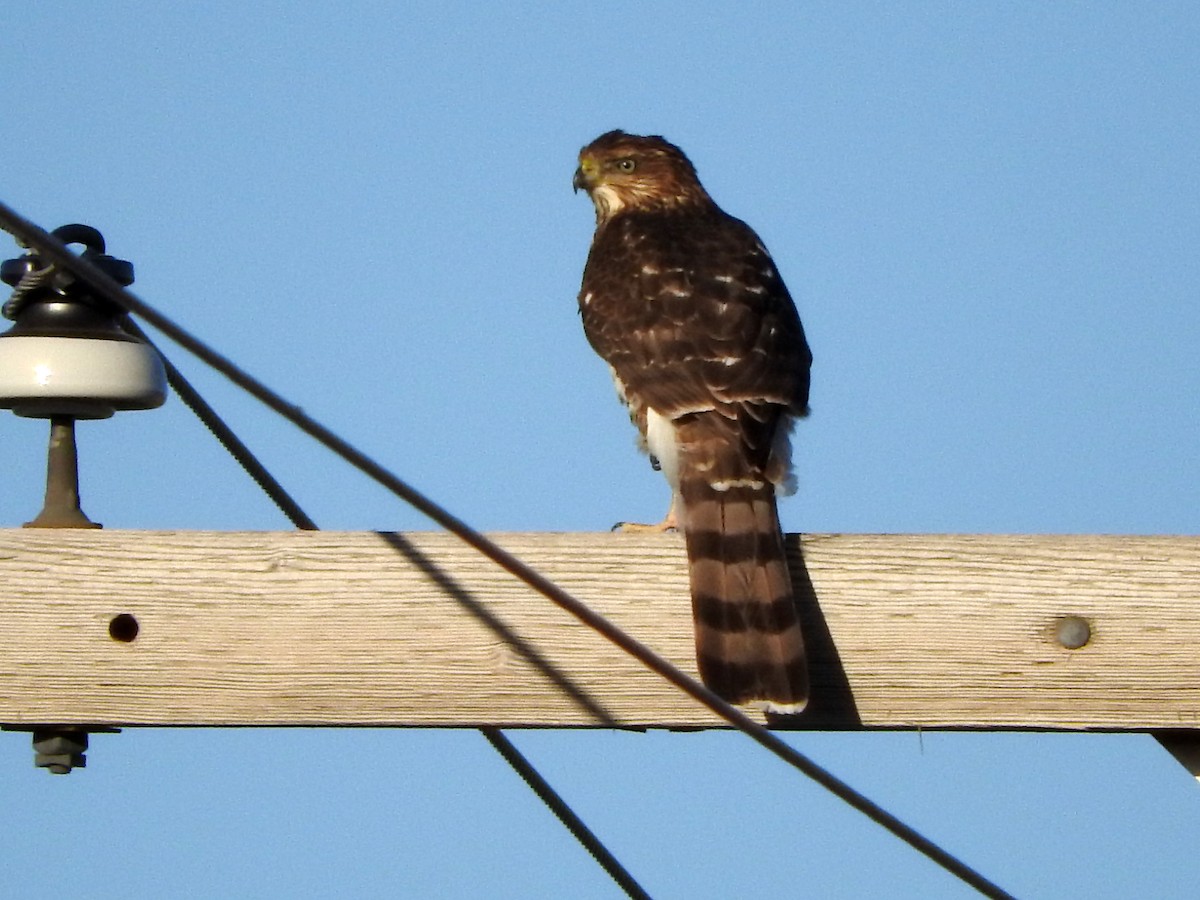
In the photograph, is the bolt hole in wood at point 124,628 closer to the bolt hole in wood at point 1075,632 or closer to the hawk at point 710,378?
the hawk at point 710,378

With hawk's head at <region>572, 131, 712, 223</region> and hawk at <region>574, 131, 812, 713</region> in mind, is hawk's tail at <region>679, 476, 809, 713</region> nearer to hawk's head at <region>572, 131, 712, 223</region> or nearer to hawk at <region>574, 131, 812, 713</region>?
hawk at <region>574, 131, 812, 713</region>

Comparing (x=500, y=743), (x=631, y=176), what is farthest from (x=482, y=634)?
(x=631, y=176)

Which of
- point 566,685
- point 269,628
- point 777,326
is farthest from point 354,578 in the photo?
point 777,326

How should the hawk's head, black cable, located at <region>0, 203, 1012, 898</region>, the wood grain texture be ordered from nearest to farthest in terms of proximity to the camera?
1. black cable, located at <region>0, 203, 1012, 898</region>
2. the wood grain texture
3. the hawk's head

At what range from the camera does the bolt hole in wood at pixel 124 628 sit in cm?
309

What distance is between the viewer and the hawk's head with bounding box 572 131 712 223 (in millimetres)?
6109

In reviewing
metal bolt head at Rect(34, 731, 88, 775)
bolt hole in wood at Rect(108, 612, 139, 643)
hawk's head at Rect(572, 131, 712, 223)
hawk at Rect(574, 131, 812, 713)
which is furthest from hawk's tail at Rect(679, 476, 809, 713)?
hawk's head at Rect(572, 131, 712, 223)

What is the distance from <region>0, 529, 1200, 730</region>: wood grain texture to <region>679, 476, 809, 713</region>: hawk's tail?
70 mm

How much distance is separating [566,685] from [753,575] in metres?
0.35

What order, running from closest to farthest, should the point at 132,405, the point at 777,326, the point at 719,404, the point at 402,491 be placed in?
the point at 402,491, the point at 132,405, the point at 719,404, the point at 777,326

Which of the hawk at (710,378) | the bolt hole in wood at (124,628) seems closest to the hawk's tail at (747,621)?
the hawk at (710,378)

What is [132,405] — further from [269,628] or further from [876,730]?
[876,730]

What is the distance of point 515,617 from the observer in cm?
308

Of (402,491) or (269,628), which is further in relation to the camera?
(269,628)
